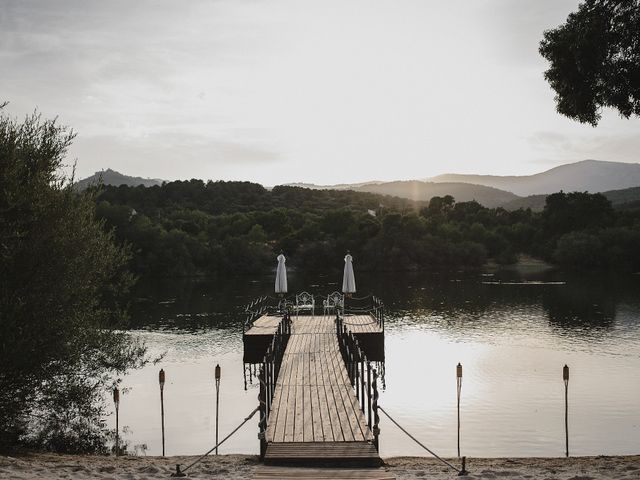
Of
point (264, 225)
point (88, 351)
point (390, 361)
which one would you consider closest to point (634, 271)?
point (264, 225)

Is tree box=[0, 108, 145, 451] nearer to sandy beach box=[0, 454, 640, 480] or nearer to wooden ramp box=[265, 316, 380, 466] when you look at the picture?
sandy beach box=[0, 454, 640, 480]

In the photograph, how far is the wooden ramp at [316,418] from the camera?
36.6ft

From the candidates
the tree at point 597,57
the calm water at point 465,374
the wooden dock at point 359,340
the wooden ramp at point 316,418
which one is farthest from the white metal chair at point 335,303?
the tree at point 597,57

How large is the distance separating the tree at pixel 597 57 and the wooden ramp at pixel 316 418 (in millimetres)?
10203

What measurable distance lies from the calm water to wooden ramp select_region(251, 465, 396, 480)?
8.36 metres

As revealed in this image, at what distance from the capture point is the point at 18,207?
14.7 meters

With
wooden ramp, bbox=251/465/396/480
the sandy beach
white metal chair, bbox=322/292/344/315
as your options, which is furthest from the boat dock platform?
white metal chair, bbox=322/292/344/315

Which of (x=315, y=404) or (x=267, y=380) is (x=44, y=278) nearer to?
(x=267, y=380)

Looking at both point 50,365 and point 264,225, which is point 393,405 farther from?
point 264,225

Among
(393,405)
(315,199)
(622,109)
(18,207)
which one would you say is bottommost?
(393,405)

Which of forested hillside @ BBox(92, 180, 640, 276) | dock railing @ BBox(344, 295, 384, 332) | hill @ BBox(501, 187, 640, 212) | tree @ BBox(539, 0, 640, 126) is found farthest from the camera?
hill @ BBox(501, 187, 640, 212)

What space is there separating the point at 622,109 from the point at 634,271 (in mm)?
83976

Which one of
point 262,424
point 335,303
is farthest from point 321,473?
point 335,303

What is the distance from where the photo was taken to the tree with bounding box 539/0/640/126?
1588 centimetres
